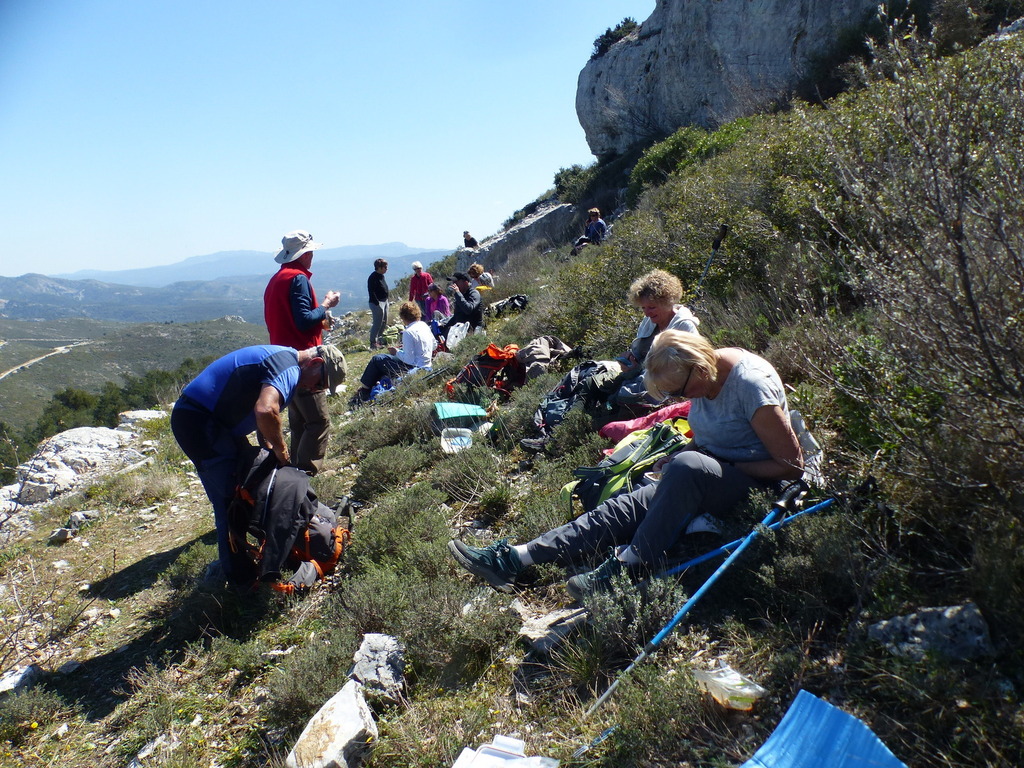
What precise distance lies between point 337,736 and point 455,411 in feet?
12.1

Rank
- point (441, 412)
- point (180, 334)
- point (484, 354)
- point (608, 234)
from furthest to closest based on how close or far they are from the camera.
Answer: point (180, 334) < point (608, 234) < point (484, 354) < point (441, 412)

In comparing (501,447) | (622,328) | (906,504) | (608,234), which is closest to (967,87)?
(906,504)

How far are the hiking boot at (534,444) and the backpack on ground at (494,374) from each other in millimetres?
1568

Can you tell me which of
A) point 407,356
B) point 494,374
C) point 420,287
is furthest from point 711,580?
point 420,287

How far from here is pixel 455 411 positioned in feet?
19.1

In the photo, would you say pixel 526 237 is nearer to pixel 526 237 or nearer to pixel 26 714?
pixel 526 237

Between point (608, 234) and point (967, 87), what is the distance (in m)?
11.6

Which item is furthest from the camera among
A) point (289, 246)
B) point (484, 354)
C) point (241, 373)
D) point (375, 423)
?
point (484, 354)

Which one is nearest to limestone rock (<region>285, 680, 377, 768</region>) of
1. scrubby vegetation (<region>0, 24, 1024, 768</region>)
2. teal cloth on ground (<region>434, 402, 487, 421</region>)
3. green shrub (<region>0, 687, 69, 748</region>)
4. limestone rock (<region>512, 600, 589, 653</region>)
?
scrubby vegetation (<region>0, 24, 1024, 768</region>)

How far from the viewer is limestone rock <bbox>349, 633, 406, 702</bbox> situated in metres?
2.57

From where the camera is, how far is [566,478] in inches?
160

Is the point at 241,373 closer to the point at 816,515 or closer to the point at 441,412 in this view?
the point at 441,412

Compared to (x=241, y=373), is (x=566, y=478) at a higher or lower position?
lower

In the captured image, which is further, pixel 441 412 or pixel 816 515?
pixel 441 412
